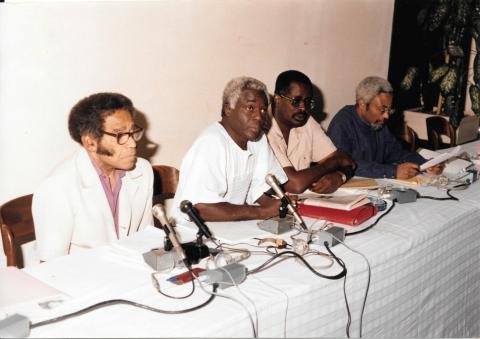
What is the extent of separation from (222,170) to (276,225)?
434 millimetres

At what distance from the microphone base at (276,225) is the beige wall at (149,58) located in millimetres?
1281

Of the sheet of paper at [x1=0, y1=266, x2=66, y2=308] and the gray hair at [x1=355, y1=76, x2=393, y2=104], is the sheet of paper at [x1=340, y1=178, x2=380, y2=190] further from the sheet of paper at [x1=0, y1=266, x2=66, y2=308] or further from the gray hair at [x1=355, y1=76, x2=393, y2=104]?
the sheet of paper at [x1=0, y1=266, x2=66, y2=308]

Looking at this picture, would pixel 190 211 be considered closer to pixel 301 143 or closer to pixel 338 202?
pixel 338 202

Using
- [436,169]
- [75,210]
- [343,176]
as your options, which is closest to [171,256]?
[75,210]

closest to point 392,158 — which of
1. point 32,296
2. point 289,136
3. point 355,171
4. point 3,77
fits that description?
point 355,171

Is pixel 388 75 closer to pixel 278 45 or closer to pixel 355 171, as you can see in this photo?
pixel 278 45

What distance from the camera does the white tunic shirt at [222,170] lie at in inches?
92.0

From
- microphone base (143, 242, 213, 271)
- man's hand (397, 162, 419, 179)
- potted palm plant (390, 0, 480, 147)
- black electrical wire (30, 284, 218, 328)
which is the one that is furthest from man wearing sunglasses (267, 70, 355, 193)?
potted palm plant (390, 0, 480, 147)

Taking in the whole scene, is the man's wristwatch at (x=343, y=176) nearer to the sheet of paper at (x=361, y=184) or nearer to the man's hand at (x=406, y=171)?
the sheet of paper at (x=361, y=184)

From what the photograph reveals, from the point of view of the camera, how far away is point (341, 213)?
7.43 feet

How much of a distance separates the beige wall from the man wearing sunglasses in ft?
2.02

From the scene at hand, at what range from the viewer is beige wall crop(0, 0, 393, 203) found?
2619 mm

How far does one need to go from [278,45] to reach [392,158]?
1.16 meters

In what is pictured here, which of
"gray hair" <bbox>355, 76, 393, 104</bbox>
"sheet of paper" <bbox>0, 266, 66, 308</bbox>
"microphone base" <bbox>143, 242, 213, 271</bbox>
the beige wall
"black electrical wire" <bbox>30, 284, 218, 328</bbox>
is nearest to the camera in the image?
"black electrical wire" <bbox>30, 284, 218, 328</bbox>
